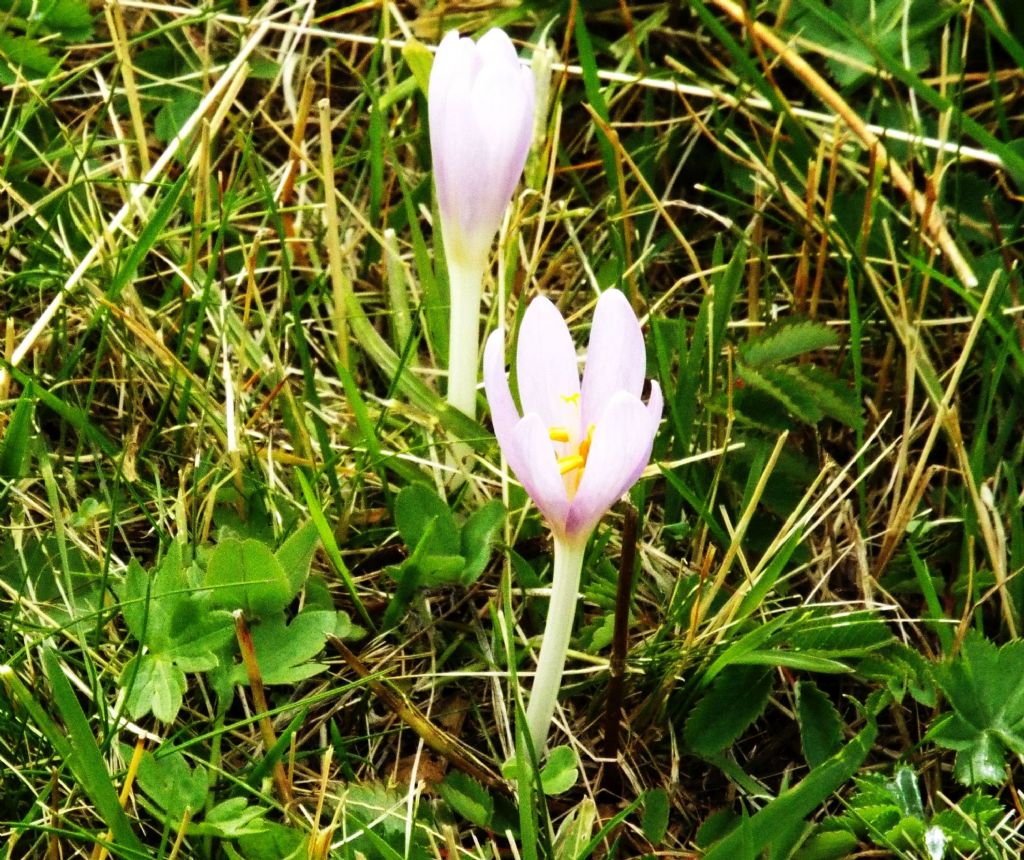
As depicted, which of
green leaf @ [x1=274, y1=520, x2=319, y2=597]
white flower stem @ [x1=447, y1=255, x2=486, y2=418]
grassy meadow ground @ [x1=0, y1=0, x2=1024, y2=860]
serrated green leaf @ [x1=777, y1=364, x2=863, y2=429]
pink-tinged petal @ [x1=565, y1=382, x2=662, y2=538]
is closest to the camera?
pink-tinged petal @ [x1=565, y1=382, x2=662, y2=538]

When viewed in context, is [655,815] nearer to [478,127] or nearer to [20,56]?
[478,127]

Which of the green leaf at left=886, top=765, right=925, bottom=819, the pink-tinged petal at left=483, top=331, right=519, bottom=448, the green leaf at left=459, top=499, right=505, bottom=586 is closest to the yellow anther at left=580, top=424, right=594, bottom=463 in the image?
the pink-tinged petal at left=483, top=331, right=519, bottom=448

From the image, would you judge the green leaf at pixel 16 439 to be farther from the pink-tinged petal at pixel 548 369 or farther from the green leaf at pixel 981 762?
the green leaf at pixel 981 762

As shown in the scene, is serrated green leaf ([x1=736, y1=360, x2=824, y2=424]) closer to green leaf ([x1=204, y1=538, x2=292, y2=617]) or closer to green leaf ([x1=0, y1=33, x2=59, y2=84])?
green leaf ([x1=204, y1=538, x2=292, y2=617])

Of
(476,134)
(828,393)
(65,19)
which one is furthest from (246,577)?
(65,19)

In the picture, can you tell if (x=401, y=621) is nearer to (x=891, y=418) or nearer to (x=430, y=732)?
(x=430, y=732)

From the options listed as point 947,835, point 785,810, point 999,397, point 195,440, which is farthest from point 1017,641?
point 195,440

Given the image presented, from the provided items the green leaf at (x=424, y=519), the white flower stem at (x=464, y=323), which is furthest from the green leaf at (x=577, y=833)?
the white flower stem at (x=464, y=323)
